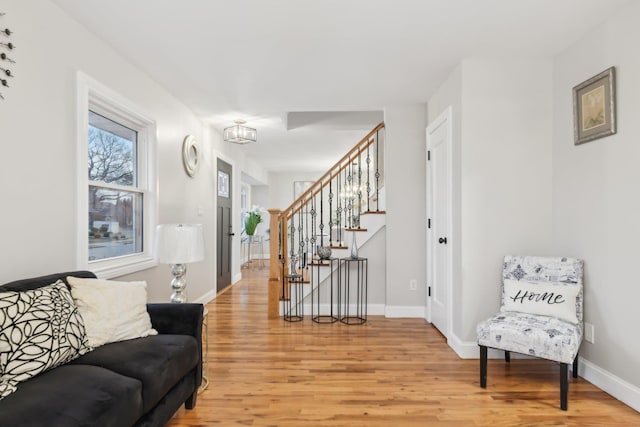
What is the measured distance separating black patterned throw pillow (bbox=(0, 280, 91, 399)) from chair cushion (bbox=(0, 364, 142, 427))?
0.16 ft

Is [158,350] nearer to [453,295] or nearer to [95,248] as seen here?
[95,248]

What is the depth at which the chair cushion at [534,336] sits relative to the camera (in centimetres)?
231

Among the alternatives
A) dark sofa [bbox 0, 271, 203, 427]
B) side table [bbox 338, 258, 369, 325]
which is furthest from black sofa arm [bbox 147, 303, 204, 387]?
side table [bbox 338, 258, 369, 325]

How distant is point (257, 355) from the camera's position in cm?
317

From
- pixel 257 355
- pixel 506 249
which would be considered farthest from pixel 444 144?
pixel 257 355

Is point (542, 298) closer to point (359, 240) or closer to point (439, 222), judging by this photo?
point (439, 222)

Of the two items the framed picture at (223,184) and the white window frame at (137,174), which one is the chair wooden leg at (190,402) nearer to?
the white window frame at (137,174)

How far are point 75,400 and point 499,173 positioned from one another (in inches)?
123

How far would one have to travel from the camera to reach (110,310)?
2045 mm

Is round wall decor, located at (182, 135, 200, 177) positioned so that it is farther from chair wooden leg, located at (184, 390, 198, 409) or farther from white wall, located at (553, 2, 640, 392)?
white wall, located at (553, 2, 640, 392)

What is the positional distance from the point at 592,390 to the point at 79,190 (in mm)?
3687

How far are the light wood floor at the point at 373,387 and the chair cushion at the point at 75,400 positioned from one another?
0.69 meters

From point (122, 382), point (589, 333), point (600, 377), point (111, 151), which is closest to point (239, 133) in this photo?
point (111, 151)

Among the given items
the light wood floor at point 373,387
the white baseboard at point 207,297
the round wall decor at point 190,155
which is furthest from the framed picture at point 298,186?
the light wood floor at point 373,387
